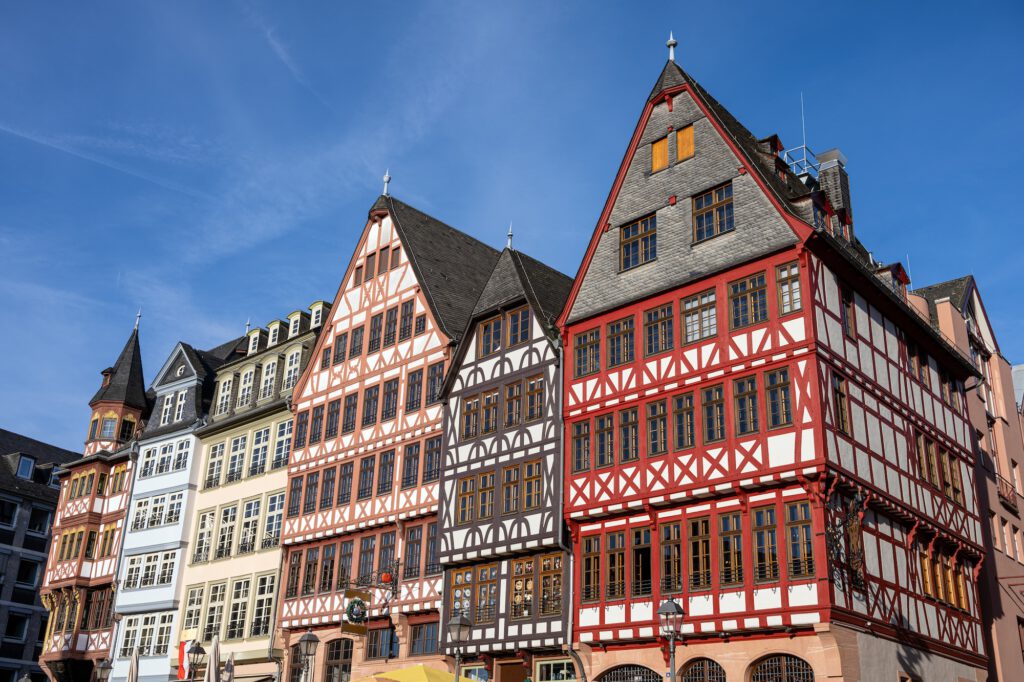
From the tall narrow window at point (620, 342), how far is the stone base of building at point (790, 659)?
706cm

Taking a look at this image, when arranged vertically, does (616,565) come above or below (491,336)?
below

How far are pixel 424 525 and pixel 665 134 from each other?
13.2 m

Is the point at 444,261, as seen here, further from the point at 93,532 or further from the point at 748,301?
the point at 93,532

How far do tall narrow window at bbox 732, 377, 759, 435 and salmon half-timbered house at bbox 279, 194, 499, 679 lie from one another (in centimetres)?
1073

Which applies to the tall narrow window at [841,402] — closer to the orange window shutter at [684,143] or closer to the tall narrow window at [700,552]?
the tall narrow window at [700,552]

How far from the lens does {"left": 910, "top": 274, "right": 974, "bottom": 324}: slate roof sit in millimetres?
36144

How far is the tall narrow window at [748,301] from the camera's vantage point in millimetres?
25250

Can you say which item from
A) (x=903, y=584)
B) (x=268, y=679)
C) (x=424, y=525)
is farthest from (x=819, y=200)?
(x=268, y=679)

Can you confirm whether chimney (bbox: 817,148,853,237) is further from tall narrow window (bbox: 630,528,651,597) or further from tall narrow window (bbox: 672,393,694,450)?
tall narrow window (bbox: 630,528,651,597)

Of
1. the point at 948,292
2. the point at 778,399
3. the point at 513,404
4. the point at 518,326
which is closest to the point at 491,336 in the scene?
the point at 518,326

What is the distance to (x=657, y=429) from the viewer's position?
86.6ft

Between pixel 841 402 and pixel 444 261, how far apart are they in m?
16.9

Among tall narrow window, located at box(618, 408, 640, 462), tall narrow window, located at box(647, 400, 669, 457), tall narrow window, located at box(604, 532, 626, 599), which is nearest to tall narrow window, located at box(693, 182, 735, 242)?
tall narrow window, located at box(647, 400, 669, 457)

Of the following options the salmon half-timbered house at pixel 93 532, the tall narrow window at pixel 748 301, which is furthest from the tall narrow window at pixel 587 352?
the salmon half-timbered house at pixel 93 532
